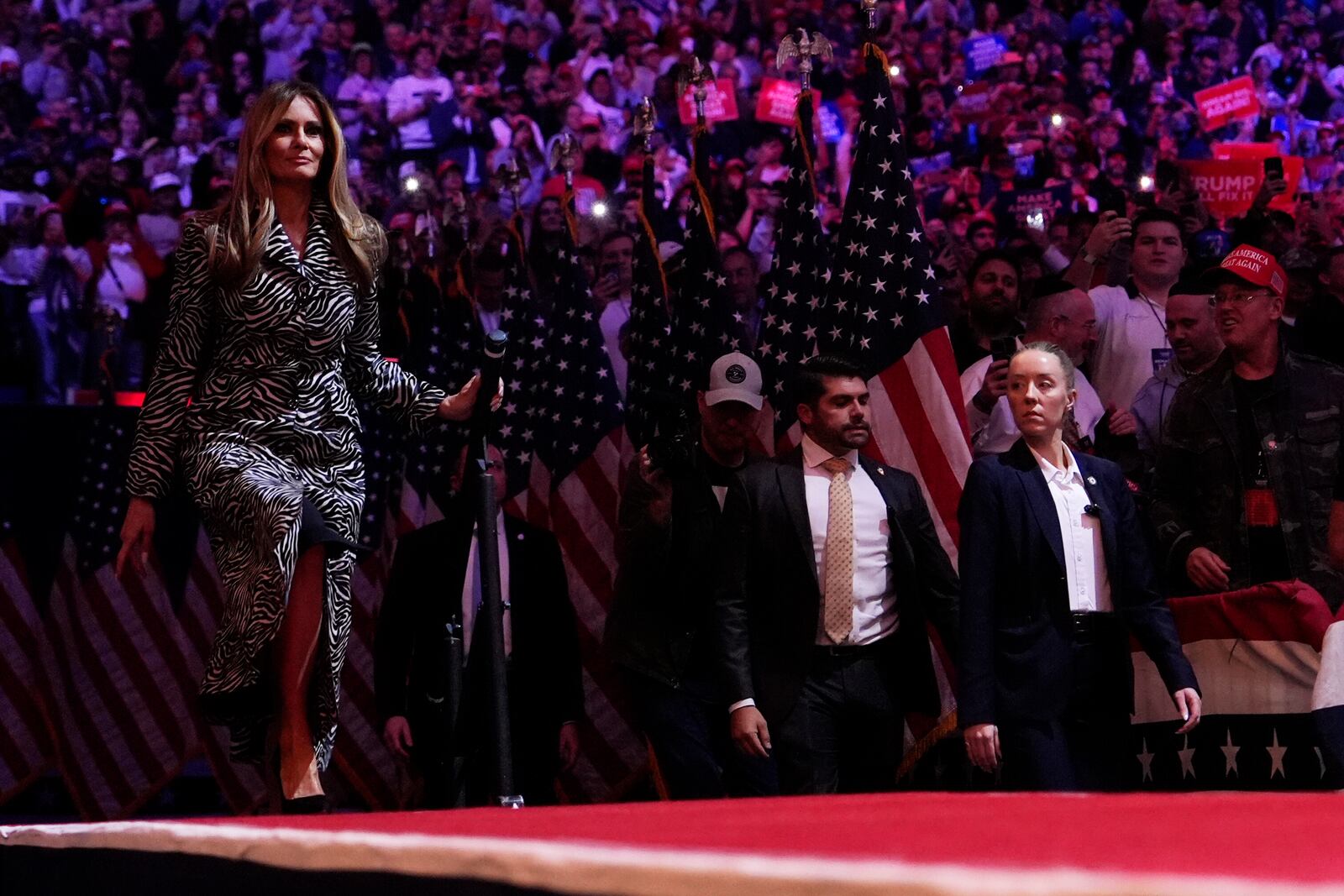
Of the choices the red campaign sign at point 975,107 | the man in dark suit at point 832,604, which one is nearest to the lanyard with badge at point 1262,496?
the man in dark suit at point 832,604

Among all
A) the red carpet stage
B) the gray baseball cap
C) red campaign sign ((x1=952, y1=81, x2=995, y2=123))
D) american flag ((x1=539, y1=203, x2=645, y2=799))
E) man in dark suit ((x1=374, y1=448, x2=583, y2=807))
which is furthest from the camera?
red campaign sign ((x1=952, y1=81, x2=995, y2=123))

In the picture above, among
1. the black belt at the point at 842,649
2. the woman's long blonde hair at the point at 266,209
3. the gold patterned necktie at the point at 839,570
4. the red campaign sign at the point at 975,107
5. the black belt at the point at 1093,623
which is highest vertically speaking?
the red campaign sign at the point at 975,107

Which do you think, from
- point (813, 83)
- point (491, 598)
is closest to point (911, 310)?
point (491, 598)

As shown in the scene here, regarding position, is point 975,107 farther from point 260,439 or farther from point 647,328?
point 260,439

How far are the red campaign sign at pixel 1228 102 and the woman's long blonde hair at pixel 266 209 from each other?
28.4 ft

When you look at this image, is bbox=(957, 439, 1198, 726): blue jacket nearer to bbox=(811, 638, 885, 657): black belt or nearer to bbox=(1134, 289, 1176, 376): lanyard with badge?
bbox=(811, 638, 885, 657): black belt

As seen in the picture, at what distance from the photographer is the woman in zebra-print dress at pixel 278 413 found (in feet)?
12.2

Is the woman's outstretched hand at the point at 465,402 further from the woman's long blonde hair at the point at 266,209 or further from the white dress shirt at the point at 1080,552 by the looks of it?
the white dress shirt at the point at 1080,552

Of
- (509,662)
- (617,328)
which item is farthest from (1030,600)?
(617,328)

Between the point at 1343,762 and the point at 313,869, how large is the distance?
2.36 meters

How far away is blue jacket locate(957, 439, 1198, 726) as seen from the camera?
4.38 meters

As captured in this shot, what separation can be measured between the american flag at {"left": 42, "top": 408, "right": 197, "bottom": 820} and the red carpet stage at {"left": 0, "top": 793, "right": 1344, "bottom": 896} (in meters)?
6.13

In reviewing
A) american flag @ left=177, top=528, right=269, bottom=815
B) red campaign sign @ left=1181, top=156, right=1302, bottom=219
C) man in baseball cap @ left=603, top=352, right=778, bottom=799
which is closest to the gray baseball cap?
man in baseball cap @ left=603, top=352, right=778, bottom=799

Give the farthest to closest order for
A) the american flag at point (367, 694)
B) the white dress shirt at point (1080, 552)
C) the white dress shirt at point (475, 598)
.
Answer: the american flag at point (367, 694) → the white dress shirt at point (475, 598) → the white dress shirt at point (1080, 552)
